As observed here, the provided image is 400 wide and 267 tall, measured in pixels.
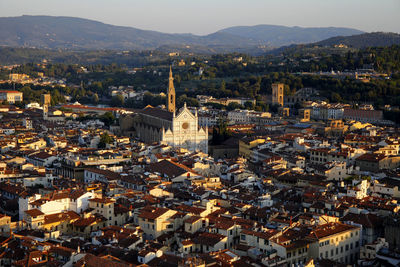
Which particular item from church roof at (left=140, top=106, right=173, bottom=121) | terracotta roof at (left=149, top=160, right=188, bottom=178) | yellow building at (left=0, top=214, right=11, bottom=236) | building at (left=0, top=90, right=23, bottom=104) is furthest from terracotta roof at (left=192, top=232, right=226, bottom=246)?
building at (left=0, top=90, right=23, bottom=104)

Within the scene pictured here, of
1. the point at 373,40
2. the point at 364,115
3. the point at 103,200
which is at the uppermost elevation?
the point at 373,40

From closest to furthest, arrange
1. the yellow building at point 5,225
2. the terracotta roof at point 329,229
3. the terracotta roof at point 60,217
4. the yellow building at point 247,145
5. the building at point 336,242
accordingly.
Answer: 1. the building at point 336,242
2. the terracotta roof at point 329,229
3. the yellow building at point 5,225
4. the terracotta roof at point 60,217
5. the yellow building at point 247,145

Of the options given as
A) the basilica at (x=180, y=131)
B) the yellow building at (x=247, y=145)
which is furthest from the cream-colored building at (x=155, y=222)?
the basilica at (x=180, y=131)

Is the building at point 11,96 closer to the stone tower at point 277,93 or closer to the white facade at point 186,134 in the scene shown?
the stone tower at point 277,93

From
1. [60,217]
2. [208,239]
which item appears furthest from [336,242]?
[60,217]

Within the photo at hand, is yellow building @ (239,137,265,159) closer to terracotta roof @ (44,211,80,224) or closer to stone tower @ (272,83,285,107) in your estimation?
terracotta roof @ (44,211,80,224)

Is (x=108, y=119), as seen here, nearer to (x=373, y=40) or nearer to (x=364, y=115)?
(x=364, y=115)

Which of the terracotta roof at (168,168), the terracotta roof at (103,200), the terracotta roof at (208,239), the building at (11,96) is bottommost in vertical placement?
the building at (11,96)

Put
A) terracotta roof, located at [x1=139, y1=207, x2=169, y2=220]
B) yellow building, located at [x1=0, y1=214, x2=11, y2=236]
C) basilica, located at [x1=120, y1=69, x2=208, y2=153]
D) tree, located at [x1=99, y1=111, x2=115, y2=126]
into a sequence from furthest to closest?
tree, located at [x1=99, y1=111, x2=115, y2=126]
basilica, located at [x1=120, y1=69, x2=208, y2=153]
yellow building, located at [x1=0, y1=214, x2=11, y2=236]
terracotta roof, located at [x1=139, y1=207, x2=169, y2=220]

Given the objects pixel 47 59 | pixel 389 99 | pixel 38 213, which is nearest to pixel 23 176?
pixel 38 213
